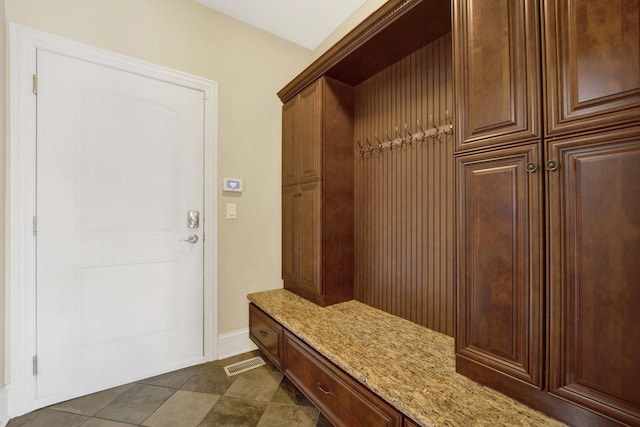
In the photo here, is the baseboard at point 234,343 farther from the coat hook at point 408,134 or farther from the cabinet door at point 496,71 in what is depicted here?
the cabinet door at point 496,71

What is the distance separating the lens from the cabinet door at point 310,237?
1863 mm

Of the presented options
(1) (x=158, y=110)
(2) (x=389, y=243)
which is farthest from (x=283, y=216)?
(1) (x=158, y=110)

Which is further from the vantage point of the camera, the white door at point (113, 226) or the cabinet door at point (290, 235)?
the cabinet door at point (290, 235)

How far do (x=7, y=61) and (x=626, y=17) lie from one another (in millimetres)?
2651

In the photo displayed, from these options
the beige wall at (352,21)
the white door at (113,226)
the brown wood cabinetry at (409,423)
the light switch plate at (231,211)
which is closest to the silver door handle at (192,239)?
the white door at (113,226)

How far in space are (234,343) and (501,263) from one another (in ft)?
6.66

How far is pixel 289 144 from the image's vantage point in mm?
2227

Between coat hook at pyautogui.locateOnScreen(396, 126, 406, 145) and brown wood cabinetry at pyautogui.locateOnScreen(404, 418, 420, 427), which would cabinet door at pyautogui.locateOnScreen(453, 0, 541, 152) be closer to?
coat hook at pyautogui.locateOnScreen(396, 126, 406, 145)

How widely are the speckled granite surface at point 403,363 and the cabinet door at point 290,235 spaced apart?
0.36 metres

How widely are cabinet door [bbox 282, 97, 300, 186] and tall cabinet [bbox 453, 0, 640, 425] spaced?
4.30 feet

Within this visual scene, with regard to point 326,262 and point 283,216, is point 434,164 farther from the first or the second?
point 283,216

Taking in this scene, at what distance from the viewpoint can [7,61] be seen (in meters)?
1.49

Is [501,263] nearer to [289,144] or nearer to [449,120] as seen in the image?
[449,120]

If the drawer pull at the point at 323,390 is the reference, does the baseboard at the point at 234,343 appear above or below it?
below
